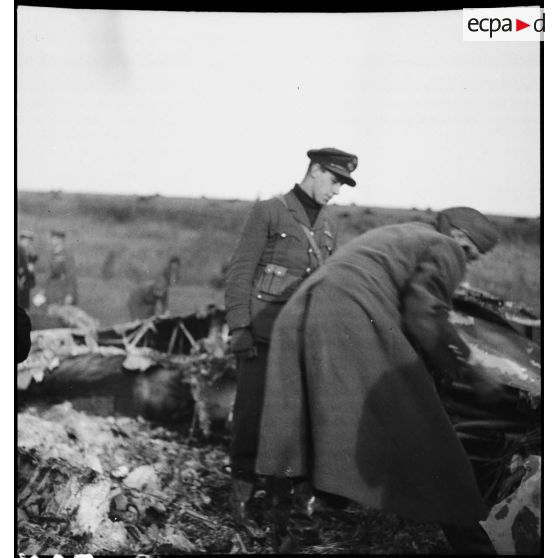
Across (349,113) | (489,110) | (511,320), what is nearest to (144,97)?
(349,113)

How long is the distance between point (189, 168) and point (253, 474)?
1802 mm

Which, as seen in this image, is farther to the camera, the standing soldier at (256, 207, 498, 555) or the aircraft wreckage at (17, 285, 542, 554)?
the aircraft wreckage at (17, 285, 542, 554)

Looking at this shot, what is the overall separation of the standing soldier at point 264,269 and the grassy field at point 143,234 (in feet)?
0.36

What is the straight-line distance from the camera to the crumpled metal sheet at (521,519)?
428cm

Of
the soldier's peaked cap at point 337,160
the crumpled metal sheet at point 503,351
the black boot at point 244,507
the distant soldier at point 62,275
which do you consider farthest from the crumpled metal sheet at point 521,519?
the distant soldier at point 62,275

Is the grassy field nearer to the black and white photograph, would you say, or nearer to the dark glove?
the black and white photograph

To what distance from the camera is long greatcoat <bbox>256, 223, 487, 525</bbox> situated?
421 cm

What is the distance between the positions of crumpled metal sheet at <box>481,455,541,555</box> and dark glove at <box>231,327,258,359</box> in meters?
1.58

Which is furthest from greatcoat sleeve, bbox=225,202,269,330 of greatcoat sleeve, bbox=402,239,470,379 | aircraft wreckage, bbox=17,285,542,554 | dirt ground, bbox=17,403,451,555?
greatcoat sleeve, bbox=402,239,470,379

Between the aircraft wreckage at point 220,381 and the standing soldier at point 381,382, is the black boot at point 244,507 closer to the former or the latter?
the standing soldier at point 381,382

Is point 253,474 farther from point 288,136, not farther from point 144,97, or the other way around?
point 144,97

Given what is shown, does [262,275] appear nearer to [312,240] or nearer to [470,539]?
[312,240]

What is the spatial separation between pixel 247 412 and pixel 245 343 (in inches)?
15.3

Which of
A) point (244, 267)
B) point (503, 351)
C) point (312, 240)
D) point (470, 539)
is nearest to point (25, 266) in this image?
point (244, 267)
